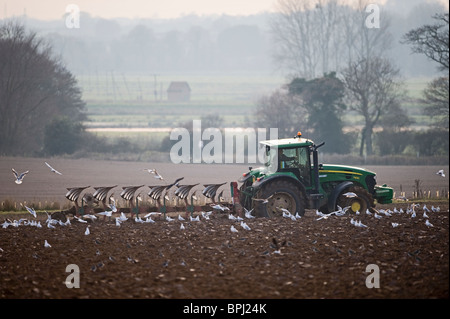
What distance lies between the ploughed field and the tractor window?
3.95ft

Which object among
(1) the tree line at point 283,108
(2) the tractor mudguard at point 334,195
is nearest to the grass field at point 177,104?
(1) the tree line at point 283,108

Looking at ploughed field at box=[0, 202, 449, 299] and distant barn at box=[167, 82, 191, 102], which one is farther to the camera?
distant barn at box=[167, 82, 191, 102]

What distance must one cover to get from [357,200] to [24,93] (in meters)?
36.0

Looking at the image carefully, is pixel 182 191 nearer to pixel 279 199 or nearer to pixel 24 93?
pixel 279 199

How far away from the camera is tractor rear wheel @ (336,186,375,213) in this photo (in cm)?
1898

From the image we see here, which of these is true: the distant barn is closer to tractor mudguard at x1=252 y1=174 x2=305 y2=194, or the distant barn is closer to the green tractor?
the green tractor

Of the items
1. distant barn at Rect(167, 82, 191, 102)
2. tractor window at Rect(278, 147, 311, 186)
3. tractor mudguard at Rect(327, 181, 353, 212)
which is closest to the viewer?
tractor window at Rect(278, 147, 311, 186)

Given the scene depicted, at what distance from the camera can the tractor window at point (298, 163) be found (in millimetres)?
18688

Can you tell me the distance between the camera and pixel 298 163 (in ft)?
61.7

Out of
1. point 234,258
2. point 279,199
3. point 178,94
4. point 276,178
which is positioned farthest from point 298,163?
point 178,94

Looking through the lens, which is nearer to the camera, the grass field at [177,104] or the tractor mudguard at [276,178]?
the tractor mudguard at [276,178]

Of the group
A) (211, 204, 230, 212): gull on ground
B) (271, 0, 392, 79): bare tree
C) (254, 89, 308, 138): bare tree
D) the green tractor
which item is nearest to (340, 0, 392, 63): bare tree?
(271, 0, 392, 79): bare tree

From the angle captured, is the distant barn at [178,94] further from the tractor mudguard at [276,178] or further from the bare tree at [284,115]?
the tractor mudguard at [276,178]

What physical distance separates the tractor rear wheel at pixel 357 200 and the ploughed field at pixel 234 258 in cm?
53
